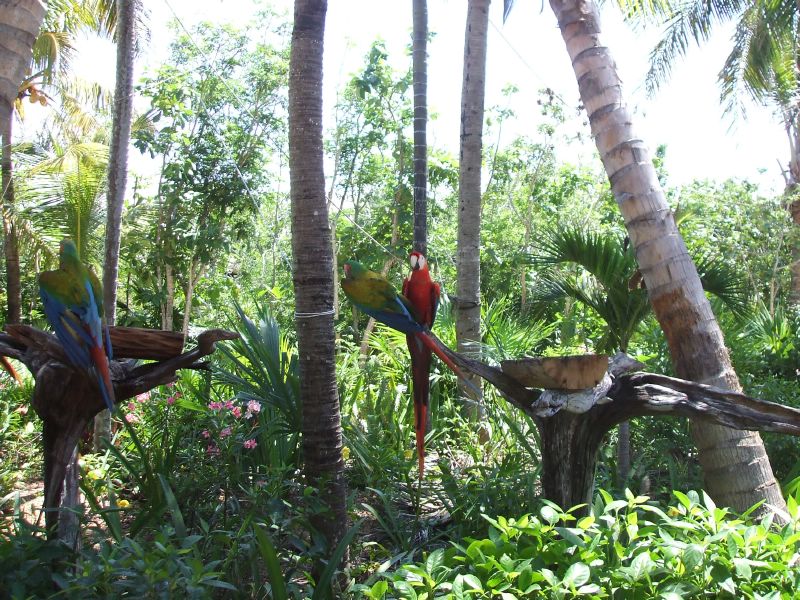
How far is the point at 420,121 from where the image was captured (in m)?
5.80

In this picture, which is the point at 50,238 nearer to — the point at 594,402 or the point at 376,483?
the point at 376,483

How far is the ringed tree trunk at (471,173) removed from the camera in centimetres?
542

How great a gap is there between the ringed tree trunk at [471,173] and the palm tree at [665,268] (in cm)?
142

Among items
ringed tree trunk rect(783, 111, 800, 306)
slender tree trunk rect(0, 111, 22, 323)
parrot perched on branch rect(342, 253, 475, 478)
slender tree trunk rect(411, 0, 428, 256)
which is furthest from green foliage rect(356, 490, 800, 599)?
ringed tree trunk rect(783, 111, 800, 306)

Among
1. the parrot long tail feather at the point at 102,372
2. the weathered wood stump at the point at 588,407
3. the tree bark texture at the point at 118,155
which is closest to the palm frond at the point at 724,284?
the weathered wood stump at the point at 588,407

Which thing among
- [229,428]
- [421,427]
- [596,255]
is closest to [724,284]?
[596,255]

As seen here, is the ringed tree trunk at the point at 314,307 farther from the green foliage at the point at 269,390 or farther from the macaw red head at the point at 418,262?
the green foliage at the point at 269,390

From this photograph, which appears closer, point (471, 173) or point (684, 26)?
point (471, 173)

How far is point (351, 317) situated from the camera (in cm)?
1161

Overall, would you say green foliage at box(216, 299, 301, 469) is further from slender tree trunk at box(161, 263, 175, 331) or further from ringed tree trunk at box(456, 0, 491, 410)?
slender tree trunk at box(161, 263, 175, 331)

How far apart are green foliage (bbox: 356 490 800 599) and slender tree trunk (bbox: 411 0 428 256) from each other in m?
3.20

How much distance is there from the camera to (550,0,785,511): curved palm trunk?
3662 mm

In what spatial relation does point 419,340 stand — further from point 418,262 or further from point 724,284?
point 724,284

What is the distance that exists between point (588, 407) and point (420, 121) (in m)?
3.50
